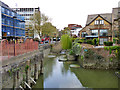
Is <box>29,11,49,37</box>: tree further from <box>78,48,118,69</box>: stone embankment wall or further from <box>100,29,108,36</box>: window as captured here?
<box>78,48,118,69</box>: stone embankment wall

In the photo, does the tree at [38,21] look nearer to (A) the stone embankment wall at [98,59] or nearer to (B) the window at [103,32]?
(B) the window at [103,32]

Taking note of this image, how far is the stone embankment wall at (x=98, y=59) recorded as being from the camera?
720 inches

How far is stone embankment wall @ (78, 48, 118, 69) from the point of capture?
60.0ft

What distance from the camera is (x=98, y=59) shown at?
18547 mm

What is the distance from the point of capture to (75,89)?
11.7 metres

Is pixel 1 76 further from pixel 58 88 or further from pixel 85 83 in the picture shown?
pixel 85 83

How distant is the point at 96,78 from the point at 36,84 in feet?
24.8

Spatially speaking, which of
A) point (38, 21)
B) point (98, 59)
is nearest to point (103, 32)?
point (38, 21)

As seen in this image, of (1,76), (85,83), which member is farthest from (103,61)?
(1,76)

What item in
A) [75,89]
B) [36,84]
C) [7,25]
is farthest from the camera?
[7,25]

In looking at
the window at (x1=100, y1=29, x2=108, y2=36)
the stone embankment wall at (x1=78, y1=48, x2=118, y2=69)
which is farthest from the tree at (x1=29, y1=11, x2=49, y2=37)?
the stone embankment wall at (x1=78, y1=48, x2=118, y2=69)

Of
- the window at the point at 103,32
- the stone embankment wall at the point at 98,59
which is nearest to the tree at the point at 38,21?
the window at the point at 103,32

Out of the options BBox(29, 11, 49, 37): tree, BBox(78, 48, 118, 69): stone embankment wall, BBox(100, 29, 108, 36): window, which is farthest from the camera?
BBox(100, 29, 108, 36): window

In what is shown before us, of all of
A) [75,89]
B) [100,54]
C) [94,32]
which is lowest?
[75,89]
